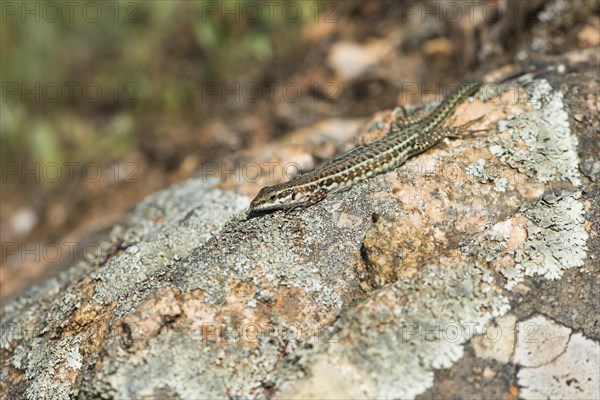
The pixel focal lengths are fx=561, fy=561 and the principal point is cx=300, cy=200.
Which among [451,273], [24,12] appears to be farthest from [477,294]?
[24,12]

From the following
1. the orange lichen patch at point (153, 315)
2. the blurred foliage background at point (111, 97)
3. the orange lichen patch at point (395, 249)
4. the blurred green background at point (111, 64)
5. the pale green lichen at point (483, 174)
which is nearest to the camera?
the orange lichen patch at point (153, 315)

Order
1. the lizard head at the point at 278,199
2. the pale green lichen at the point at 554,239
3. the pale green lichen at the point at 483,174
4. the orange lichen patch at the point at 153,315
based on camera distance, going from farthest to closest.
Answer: the lizard head at the point at 278,199
the pale green lichen at the point at 483,174
the pale green lichen at the point at 554,239
the orange lichen patch at the point at 153,315

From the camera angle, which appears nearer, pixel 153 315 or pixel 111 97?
pixel 153 315

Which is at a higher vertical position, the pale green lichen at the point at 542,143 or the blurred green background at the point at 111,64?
the blurred green background at the point at 111,64

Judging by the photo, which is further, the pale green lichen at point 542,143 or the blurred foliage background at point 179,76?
the blurred foliage background at point 179,76

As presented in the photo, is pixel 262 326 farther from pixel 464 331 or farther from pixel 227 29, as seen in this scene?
pixel 227 29

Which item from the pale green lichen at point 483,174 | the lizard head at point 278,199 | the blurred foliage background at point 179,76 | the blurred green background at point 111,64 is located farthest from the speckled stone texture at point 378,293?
the blurred green background at point 111,64

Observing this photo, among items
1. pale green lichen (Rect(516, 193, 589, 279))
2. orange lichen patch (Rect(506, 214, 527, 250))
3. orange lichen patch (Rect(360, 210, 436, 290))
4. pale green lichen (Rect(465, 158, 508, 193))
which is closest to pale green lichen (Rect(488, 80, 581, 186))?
pale green lichen (Rect(465, 158, 508, 193))

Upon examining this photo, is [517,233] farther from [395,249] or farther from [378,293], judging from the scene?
[378,293]

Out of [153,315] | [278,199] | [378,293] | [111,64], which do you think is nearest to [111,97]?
[111,64]

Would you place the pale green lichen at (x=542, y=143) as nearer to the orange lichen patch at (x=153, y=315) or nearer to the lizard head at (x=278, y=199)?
the lizard head at (x=278, y=199)
